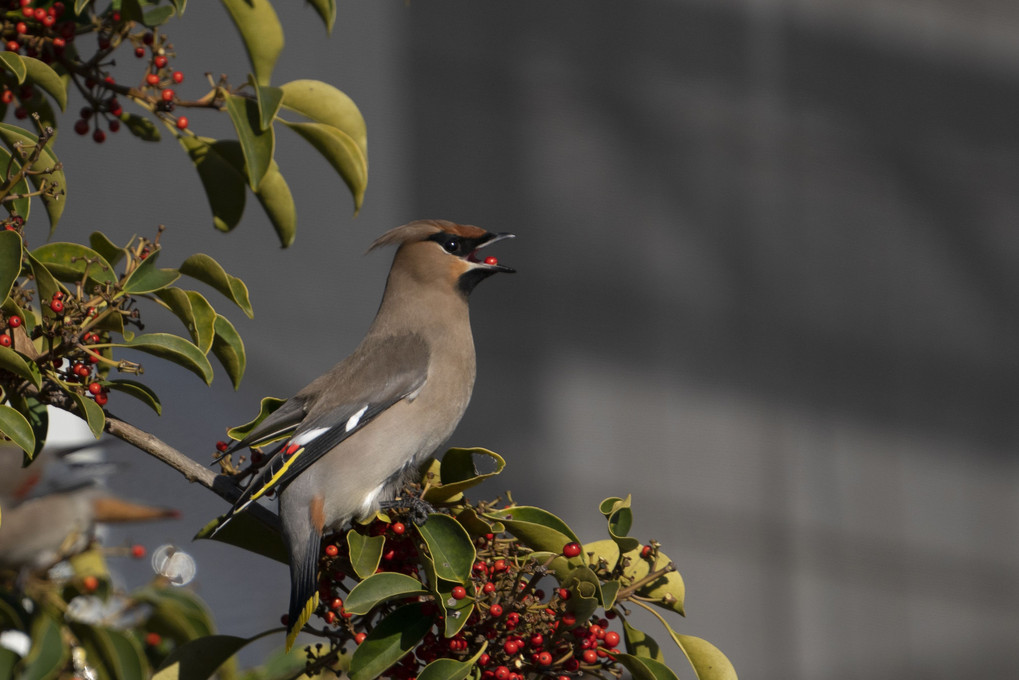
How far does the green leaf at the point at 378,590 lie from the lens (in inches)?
62.7

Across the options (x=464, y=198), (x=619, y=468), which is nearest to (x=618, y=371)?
(x=619, y=468)

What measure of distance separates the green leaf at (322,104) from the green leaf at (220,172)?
0.11m

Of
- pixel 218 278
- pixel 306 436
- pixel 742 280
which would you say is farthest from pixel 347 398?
pixel 742 280

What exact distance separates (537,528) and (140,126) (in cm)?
88

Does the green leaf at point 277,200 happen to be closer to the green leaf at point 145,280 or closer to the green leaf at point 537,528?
the green leaf at point 145,280

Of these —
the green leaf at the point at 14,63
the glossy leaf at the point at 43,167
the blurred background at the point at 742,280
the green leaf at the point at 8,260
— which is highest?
the green leaf at the point at 14,63

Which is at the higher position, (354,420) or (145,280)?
(145,280)

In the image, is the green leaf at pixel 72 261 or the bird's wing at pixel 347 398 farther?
the bird's wing at pixel 347 398

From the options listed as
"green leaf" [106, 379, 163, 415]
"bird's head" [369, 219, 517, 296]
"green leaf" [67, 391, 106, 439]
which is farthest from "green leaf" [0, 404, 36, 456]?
"bird's head" [369, 219, 517, 296]

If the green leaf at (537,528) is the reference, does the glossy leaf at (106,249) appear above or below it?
above

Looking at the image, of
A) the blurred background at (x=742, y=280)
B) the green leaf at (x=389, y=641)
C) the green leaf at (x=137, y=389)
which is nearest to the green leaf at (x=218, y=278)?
the green leaf at (x=137, y=389)

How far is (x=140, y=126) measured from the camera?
6.53 feet

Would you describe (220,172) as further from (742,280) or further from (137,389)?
(742,280)

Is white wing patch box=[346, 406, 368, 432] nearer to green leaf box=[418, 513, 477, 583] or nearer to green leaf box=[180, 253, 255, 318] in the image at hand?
green leaf box=[180, 253, 255, 318]
